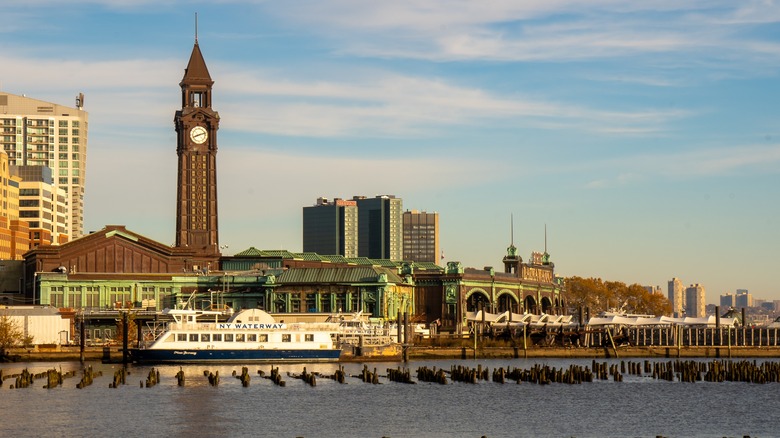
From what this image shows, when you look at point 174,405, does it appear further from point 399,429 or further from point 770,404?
point 770,404

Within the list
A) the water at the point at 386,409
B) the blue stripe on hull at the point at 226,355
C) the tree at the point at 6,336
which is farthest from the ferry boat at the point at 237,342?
the tree at the point at 6,336

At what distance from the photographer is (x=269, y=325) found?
585ft

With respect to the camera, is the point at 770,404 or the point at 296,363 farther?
the point at 296,363

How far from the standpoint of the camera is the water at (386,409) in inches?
4350

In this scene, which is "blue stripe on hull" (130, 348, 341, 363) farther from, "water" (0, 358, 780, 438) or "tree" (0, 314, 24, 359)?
"tree" (0, 314, 24, 359)

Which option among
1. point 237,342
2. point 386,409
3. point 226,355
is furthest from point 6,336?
point 386,409

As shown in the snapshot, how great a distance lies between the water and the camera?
110 m

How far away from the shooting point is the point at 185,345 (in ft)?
573

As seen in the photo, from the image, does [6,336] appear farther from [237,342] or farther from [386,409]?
[386,409]

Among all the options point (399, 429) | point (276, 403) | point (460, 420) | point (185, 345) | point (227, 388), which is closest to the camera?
point (399, 429)

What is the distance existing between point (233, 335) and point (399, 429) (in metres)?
68.2

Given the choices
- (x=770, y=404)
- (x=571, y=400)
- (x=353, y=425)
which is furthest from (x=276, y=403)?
(x=770, y=404)

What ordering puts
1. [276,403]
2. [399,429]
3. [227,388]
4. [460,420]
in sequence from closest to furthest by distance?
[399,429], [460,420], [276,403], [227,388]

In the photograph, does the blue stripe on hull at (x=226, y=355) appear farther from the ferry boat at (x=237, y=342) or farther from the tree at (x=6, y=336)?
the tree at (x=6, y=336)
